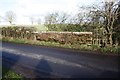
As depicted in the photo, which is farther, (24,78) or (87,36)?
(87,36)

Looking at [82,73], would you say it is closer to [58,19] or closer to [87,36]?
[87,36]

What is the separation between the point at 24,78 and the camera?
34.4 ft

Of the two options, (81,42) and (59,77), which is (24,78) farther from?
(81,42)

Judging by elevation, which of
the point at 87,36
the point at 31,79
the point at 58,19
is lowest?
the point at 31,79

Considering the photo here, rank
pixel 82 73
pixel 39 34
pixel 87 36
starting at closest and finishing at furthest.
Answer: pixel 82 73 → pixel 87 36 → pixel 39 34

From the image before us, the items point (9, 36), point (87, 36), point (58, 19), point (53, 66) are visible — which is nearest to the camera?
point (53, 66)

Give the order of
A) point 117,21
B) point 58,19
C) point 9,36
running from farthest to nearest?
point 58,19
point 9,36
point 117,21

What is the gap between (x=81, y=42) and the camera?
2622cm

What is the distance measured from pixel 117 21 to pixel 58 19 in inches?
926

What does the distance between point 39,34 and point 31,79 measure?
23196mm

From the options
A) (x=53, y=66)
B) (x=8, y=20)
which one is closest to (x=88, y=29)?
(x=53, y=66)

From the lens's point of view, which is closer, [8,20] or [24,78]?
[24,78]

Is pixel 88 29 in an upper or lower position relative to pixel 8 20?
lower

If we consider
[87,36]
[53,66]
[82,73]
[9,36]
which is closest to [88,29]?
[87,36]
